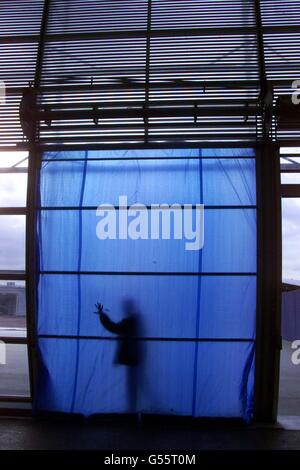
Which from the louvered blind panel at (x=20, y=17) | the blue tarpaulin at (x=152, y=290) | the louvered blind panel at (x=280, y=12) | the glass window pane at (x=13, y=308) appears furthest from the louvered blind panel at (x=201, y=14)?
the glass window pane at (x=13, y=308)

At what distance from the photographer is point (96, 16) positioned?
8844 mm

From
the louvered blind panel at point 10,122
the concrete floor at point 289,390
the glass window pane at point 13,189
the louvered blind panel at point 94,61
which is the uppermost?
the louvered blind panel at point 94,61

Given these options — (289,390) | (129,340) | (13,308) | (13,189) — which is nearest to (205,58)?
(13,189)

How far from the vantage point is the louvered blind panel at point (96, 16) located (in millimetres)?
8742

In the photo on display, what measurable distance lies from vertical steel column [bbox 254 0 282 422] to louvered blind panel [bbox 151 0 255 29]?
73.7 inches

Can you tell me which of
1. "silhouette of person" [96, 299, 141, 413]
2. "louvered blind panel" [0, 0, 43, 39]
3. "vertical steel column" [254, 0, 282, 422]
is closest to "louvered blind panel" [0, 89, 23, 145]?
"louvered blind panel" [0, 0, 43, 39]

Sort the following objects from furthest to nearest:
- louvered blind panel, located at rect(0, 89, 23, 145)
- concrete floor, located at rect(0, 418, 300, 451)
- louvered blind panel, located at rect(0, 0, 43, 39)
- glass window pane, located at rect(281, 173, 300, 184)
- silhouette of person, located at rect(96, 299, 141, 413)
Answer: louvered blind panel, located at rect(0, 0, 43, 39)
louvered blind panel, located at rect(0, 89, 23, 145)
glass window pane, located at rect(281, 173, 300, 184)
silhouette of person, located at rect(96, 299, 141, 413)
concrete floor, located at rect(0, 418, 300, 451)

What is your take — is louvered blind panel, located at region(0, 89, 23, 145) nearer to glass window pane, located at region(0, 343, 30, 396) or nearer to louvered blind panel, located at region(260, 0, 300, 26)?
glass window pane, located at region(0, 343, 30, 396)

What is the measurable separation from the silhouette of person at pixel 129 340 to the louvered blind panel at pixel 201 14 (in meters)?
5.17

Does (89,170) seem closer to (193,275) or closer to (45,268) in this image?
(45,268)

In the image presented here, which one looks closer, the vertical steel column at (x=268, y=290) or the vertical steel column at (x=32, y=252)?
the vertical steel column at (x=268, y=290)

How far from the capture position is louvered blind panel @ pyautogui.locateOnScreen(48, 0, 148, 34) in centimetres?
874

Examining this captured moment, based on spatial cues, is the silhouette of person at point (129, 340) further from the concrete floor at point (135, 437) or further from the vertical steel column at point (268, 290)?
the vertical steel column at point (268, 290)
